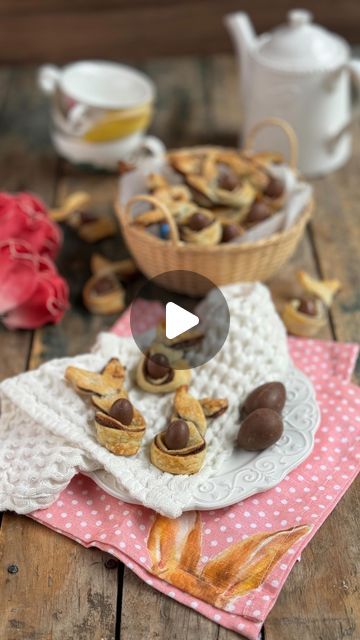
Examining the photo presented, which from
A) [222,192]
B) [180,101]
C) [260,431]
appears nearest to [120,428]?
[260,431]

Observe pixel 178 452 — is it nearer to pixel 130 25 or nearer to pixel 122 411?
pixel 122 411

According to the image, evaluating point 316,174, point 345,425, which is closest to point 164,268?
point 345,425

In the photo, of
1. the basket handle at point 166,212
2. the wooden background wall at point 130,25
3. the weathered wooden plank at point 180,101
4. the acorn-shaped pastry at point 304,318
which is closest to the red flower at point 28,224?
the basket handle at point 166,212

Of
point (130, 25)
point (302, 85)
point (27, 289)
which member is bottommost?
point (130, 25)

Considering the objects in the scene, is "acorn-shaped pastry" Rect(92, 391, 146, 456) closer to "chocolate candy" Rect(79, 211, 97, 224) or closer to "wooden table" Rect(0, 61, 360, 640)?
"wooden table" Rect(0, 61, 360, 640)

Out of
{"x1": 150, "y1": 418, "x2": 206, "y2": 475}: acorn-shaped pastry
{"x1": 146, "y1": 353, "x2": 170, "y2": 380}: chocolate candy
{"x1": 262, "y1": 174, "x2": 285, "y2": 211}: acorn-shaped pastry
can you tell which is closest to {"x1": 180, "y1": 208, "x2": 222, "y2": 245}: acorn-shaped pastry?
{"x1": 262, "y1": 174, "x2": 285, "y2": 211}: acorn-shaped pastry
